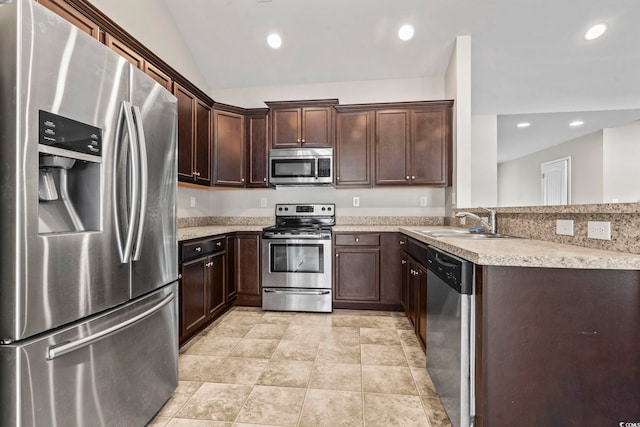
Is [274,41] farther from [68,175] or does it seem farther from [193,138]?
[68,175]

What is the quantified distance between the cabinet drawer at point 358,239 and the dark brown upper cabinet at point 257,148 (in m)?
1.15

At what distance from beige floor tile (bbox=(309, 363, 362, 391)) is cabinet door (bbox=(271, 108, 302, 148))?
240cm

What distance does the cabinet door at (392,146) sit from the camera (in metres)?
3.39

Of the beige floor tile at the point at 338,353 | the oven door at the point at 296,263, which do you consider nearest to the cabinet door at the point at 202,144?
the oven door at the point at 296,263

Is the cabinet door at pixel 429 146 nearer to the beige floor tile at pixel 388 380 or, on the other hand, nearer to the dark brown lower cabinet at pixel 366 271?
the dark brown lower cabinet at pixel 366 271

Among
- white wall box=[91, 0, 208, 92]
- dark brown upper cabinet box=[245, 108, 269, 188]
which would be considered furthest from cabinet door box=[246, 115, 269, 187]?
white wall box=[91, 0, 208, 92]

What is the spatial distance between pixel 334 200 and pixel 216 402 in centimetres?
258

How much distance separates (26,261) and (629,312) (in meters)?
2.08

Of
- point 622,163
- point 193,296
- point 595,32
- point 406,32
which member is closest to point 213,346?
point 193,296

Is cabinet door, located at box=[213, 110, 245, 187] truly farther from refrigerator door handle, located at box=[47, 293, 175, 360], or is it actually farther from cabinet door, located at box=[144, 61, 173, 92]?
refrigerator door handle, located at box=[47, 293, 175, 360]

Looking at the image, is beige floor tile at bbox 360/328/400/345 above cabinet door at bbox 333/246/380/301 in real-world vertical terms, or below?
below

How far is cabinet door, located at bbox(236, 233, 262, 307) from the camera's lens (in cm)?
329

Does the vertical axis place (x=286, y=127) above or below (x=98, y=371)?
above

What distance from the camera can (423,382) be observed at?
1878 mm
